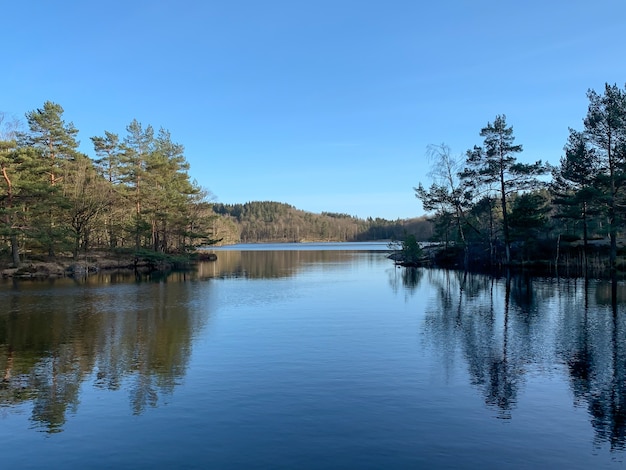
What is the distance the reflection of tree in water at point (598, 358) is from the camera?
10188mm

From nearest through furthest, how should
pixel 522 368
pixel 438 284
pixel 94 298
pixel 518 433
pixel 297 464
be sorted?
pixel 297 464
pixel 518 433
pixel 522 368
pixel 94 298
pixel 438 284

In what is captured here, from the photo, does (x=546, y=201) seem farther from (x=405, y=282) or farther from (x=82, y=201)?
(x=82, y=201)

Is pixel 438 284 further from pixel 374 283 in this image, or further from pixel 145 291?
pixel 145 291

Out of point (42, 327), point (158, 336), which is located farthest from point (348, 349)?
point (42, 327)

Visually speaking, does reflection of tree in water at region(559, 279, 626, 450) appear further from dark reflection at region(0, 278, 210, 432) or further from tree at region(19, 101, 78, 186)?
tree at region(19, 101, 78, 186)

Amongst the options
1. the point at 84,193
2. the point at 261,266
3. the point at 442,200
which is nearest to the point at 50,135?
the point at 84,193

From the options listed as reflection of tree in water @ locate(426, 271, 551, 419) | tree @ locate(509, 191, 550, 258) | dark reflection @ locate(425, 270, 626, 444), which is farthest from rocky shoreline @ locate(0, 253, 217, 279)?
tree @ locate(509, 191, 550, 258)

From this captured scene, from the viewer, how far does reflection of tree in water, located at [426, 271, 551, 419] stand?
12789 millimetres

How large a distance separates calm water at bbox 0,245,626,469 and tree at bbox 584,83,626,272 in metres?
17.8

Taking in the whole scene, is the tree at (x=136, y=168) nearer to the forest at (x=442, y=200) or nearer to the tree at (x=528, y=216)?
the forest at (x=442, y=200)

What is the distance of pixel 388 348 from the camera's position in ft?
55.2

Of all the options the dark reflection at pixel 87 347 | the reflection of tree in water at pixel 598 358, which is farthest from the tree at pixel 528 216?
the dark reflection at pixel 87 347

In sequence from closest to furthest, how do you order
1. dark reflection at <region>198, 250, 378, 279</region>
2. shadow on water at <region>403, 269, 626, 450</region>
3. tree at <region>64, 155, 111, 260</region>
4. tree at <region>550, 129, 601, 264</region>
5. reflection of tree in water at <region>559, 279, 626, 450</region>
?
reflection of tree in water at <region>559, 279, 626, 450</region>, shadow on water at <region>403, 269, 626, 450</region>, tree at <region>550, 129, 601, 264</region>, dark reflection at <region>198, 250, 378, 279</region>, tree at <region>64, 155, 111, 260</region>

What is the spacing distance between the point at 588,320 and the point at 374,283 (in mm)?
20433
